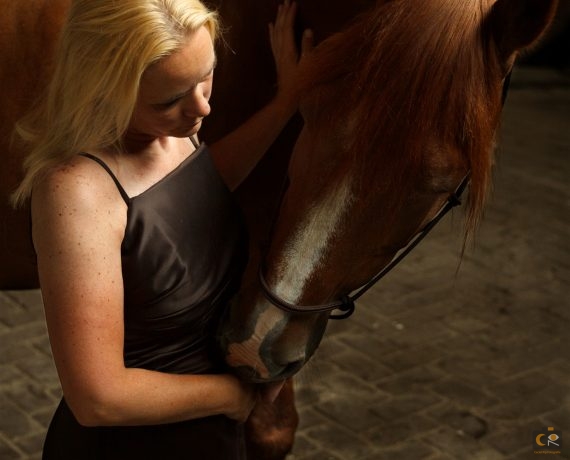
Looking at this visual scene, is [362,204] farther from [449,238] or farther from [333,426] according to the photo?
[449,238]

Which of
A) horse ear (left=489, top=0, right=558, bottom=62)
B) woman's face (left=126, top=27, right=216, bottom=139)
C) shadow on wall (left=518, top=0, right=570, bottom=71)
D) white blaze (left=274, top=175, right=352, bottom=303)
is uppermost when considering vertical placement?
horse ear (left=489, top=0, right=558, bottom=62)

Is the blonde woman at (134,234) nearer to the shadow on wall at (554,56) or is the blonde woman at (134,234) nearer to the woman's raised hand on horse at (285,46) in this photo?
the woman's raised hand on horse at (285,46)

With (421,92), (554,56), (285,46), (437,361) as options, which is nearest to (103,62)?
(421,92)

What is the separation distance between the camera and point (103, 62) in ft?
4.52

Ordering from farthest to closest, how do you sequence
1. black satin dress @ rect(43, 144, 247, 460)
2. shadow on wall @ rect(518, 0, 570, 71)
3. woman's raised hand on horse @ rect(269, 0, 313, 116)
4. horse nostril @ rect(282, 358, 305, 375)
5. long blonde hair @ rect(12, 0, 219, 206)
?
shadow on wall @ rect(518, 0, 570, 71) → woman's raised hand on horse @ rect(269, 0, 313, 116) → horse nostril @ rect(282, 358, 305, 375) → black satin dress @ rect(43, 144, 247, 460) → long blonde hair @ rect(12, 0, 219, 206)

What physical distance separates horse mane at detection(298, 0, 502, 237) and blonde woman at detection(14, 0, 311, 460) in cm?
20

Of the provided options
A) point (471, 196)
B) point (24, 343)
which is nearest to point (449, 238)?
point (24, 343)

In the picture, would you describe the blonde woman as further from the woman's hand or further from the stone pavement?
the stone pavement

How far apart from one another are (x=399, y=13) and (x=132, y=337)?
74 centimetres

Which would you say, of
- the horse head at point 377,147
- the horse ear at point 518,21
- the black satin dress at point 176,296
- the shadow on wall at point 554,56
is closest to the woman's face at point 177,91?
the black satin dress at point 176,296

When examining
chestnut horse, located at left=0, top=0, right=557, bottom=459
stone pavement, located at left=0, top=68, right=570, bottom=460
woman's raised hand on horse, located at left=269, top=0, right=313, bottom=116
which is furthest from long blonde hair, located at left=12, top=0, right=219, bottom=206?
stone pavement, located at left=0, top=68, right=570, bottom=460

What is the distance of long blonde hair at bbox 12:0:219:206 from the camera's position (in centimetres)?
136

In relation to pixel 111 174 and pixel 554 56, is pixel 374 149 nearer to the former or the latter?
pixel 111 174

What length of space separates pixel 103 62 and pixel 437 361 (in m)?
2.57
